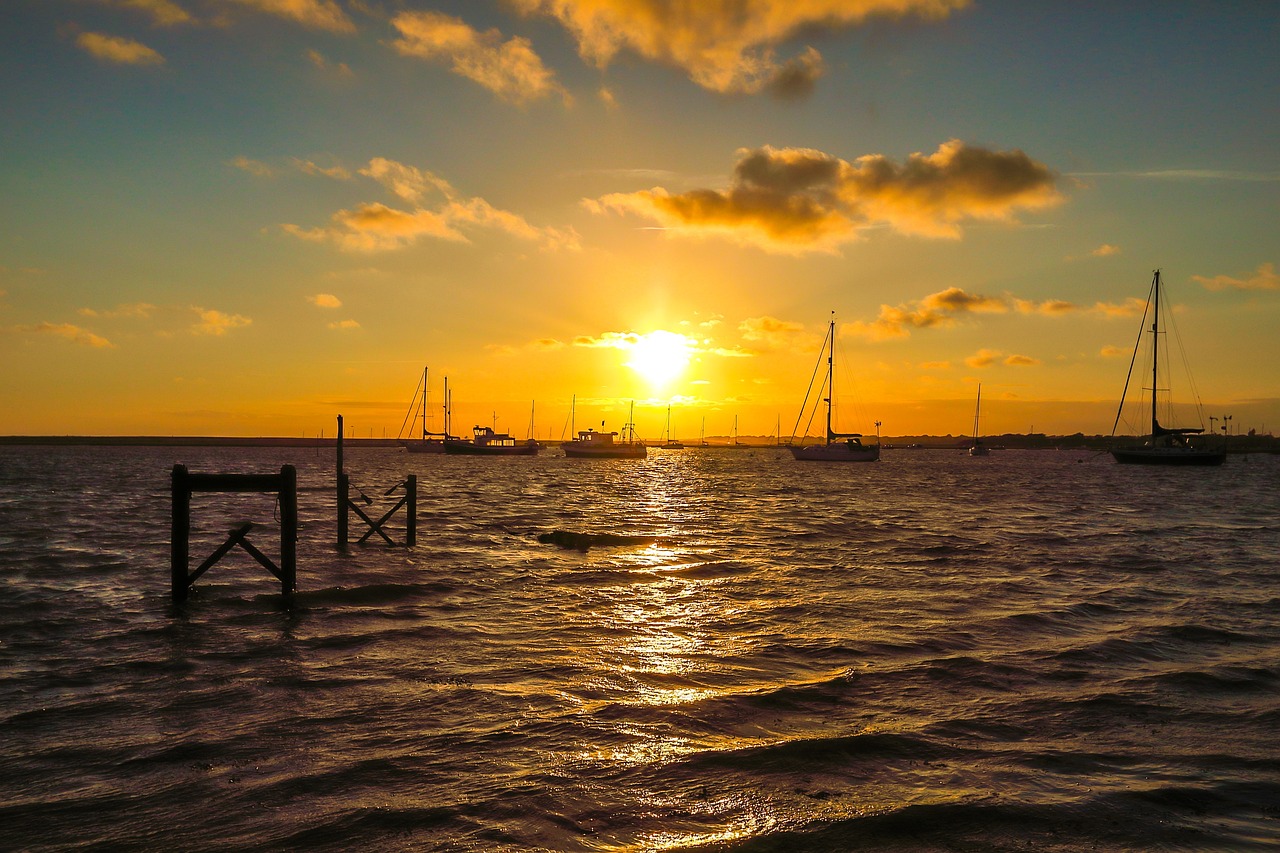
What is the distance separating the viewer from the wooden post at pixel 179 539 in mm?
17828

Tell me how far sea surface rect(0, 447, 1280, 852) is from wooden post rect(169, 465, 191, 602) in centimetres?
64

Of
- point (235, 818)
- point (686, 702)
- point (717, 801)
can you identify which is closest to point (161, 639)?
point (235, 818)

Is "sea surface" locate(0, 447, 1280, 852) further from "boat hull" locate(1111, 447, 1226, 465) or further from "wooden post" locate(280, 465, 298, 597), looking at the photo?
"boat hull" locate(1111, 447, 1226, 465)

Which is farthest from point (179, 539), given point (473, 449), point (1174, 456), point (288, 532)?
point (473, 449)

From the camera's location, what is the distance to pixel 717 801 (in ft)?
25.1

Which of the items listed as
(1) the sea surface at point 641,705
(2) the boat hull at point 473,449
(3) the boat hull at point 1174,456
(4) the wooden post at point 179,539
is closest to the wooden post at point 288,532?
(1) the sea surface at point 641,705

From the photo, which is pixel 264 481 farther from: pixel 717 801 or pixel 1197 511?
pixel 1197 511

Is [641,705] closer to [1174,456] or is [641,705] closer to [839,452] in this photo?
[1174,456]

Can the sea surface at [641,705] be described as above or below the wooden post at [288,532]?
below

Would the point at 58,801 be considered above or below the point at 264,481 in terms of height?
below

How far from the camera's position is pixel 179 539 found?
18.2 m

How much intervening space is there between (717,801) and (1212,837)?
448 cm

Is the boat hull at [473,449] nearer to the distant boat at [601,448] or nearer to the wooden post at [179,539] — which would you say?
the distant boat at [601,448]

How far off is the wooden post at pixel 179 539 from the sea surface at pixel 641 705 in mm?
639
